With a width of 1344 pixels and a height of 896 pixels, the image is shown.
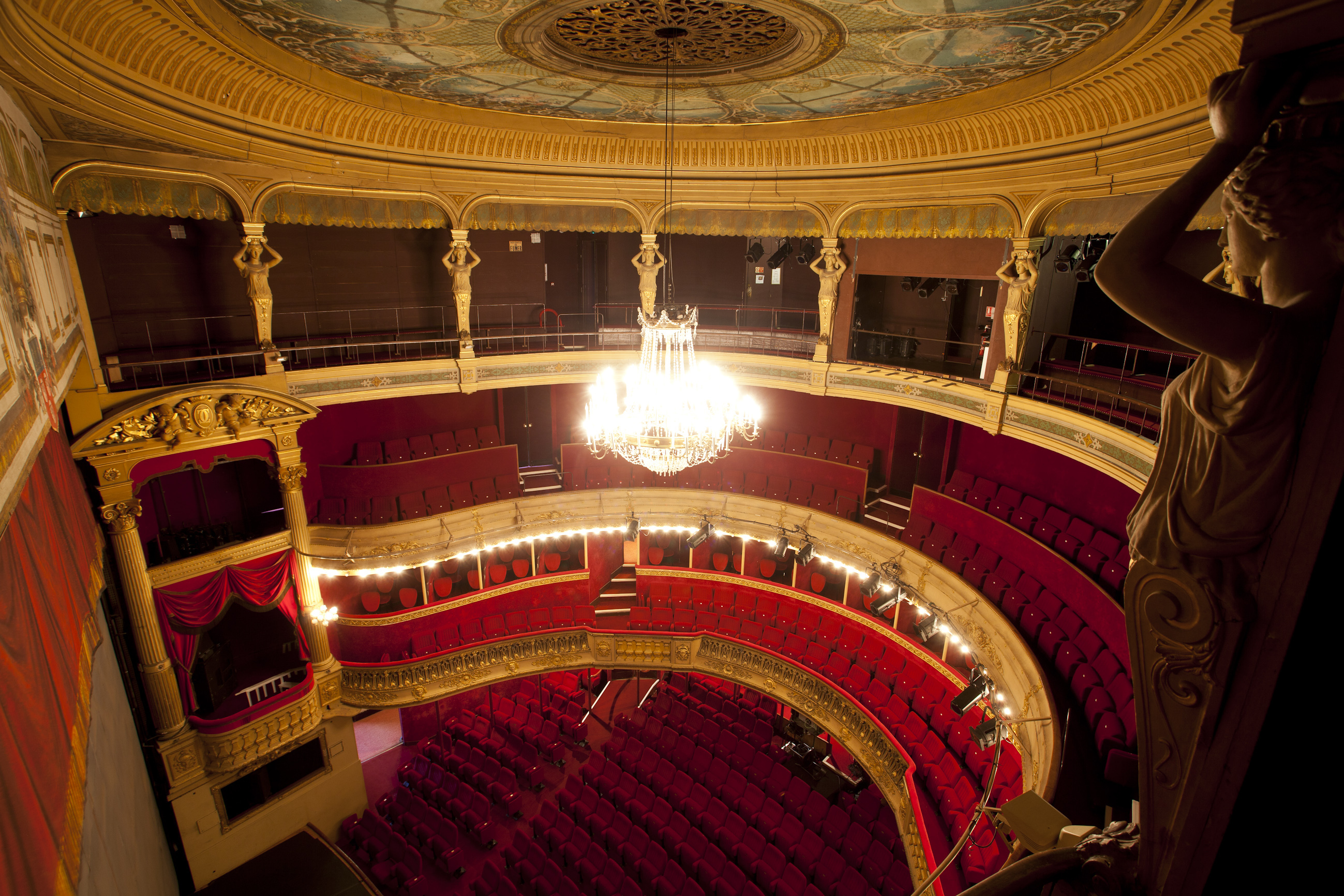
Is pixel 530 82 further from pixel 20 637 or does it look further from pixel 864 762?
pixel 864 762

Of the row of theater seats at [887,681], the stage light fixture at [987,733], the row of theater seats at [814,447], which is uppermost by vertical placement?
the row of theater seats at [814,447]

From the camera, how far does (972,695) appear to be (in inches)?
355

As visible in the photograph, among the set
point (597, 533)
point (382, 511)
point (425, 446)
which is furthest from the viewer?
point (597, 533)

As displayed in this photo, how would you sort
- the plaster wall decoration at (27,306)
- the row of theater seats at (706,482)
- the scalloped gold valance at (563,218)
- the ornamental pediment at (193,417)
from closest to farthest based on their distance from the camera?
the plaster wall decoration at (27,306), the ornamental pediment at (193,417), the scalloped gold valance at (563,218), the row of theater seats at (706,482)

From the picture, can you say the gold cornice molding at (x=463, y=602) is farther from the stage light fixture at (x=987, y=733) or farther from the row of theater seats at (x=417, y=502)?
the stage light fixture at (x=987, y=733)

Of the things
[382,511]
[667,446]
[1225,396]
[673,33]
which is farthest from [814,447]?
[1225,396]

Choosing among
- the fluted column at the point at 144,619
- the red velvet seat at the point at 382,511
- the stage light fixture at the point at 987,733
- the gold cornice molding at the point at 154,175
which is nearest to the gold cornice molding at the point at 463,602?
the red velvet seat at the point at 382,511

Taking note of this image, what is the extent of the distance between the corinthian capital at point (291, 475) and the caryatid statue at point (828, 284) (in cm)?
911

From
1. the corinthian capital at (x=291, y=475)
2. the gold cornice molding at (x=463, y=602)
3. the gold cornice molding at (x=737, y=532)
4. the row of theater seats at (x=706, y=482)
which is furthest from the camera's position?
the row of theater seats at (x=706, y=482)

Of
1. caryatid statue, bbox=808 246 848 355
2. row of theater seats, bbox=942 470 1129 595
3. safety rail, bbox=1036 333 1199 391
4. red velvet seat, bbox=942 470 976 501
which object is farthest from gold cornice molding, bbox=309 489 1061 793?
safety rail, bbox=1036 333 1199 391

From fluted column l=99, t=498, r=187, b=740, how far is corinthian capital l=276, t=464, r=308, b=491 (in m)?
1.90

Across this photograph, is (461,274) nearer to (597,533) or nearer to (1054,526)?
(597,533)

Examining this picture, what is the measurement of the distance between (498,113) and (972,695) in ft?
34.9

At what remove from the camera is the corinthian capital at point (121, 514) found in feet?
29.0
